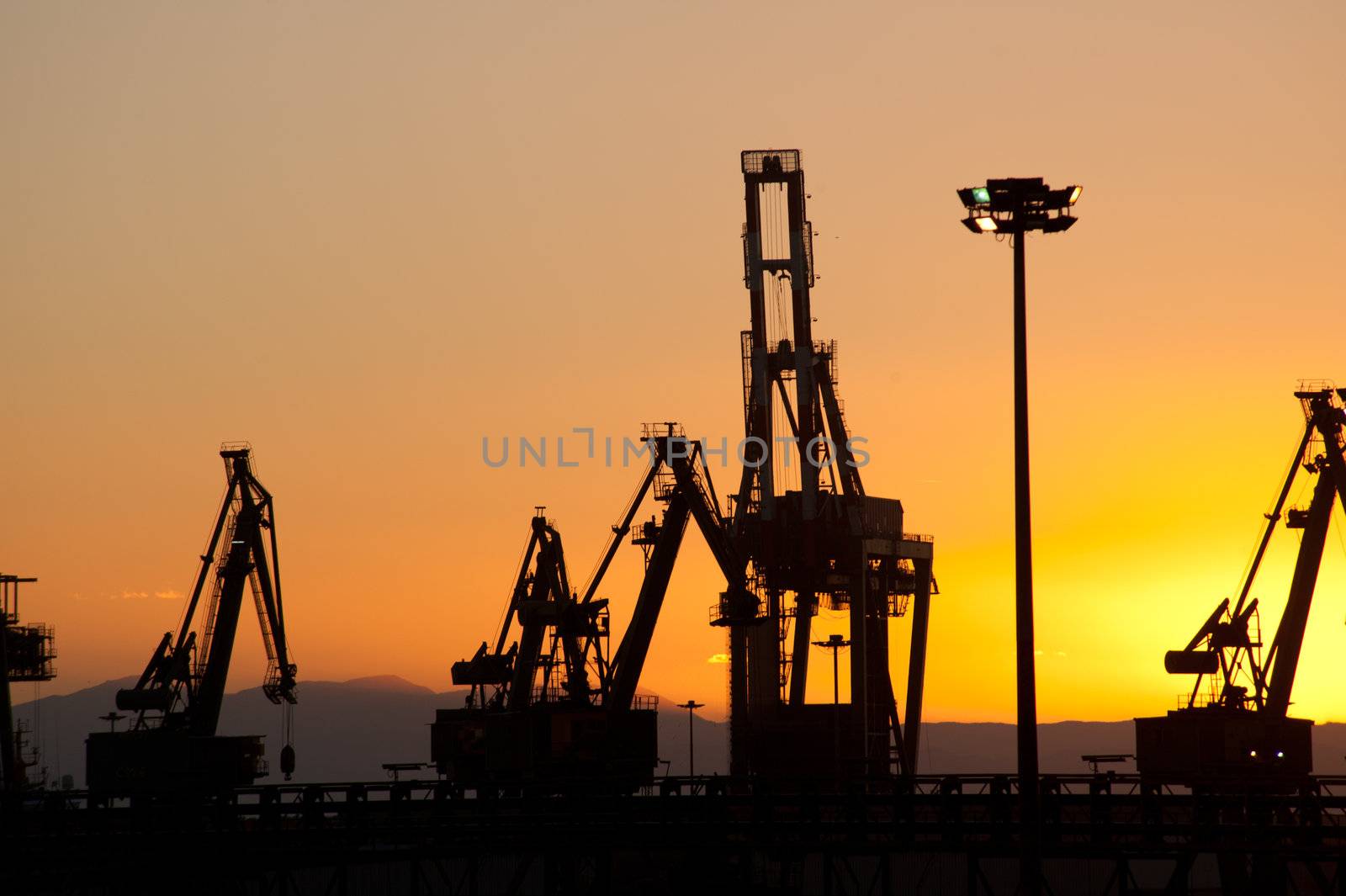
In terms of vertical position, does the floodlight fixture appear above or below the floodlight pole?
above

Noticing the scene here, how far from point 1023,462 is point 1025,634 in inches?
118

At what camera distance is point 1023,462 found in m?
33.8

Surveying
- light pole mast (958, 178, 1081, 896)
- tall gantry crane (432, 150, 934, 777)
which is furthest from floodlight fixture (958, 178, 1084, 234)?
tall gantry crane (432, 150, 934, 777)

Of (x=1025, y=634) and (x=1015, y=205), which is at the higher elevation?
(x=1015, y=205)

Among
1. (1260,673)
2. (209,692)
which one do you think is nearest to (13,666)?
(209,692)

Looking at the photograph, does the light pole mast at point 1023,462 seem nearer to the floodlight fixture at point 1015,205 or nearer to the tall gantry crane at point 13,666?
the floodlight fixture at point 1015,205

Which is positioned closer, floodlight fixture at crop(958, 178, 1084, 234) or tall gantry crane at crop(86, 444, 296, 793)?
floodlight fixture at crop(958, 178, 1084, 234)

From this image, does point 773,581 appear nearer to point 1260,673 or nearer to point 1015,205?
point 1260,673

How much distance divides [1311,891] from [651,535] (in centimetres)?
3438

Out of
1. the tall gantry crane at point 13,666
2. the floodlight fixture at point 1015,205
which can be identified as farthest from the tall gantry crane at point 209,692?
the floodlight fixture at point 1015,205

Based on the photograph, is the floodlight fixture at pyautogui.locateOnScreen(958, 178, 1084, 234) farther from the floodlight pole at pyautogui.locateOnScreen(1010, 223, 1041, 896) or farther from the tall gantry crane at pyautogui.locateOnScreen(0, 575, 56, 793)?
the tall gantry crane at pyautogui.locateOnScreen(0, 575, 56, 793)

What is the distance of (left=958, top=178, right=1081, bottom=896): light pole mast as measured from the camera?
33.3 m

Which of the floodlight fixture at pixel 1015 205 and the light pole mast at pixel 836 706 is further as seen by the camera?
the light pole mast at pixel 836 706

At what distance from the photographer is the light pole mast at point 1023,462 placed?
3328 cm
